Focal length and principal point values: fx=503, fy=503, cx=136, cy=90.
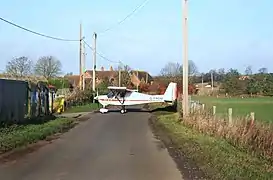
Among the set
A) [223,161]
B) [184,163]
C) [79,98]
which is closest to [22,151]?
[184,163]

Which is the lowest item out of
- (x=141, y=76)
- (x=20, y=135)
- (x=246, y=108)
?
(x=20, y=135)

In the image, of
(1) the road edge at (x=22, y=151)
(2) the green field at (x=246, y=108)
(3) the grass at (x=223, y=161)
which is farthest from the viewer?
(2) the green field at (x=246, y=108)

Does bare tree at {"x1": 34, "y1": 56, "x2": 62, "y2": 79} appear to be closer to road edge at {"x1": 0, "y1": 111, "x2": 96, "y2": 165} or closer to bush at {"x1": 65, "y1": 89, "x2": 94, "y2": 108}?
bush at {"x1": 65, "y1": 89, "x2": 94, "y2": 108}

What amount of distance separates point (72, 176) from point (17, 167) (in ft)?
6.97

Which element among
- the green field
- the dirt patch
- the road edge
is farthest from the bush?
the dirt patch

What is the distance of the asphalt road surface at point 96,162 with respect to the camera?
10953mm

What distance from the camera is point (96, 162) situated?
523 inches

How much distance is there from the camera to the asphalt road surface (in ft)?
35.9

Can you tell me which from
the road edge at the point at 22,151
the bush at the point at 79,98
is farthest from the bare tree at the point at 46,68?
the road edge at the point at 22,151

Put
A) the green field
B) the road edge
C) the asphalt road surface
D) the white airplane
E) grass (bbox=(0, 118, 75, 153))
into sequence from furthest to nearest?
1. the white airplane
2. the green field
3. grass (bbox=(0, 118, 75, 153))
4. the road edge
5. the asphalt road surface

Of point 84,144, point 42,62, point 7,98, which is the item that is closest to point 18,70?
point 42,62

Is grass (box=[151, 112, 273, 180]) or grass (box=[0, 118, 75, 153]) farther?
grass (box=[0, 118, 75, 153])

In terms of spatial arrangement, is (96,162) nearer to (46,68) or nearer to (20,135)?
(20,135)

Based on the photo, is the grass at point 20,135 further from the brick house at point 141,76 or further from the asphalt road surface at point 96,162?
the brick house at point 141,76
